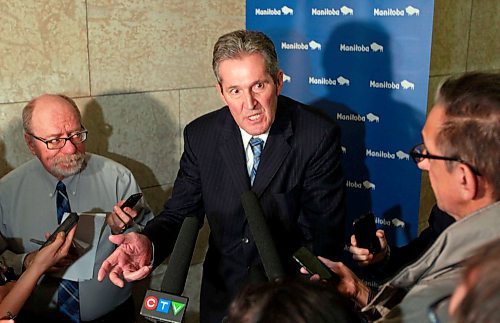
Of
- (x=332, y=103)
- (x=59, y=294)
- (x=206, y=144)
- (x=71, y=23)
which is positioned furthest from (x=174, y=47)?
(x=59, y=294)

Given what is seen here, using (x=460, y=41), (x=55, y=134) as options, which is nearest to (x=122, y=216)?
(x=55, y=134)

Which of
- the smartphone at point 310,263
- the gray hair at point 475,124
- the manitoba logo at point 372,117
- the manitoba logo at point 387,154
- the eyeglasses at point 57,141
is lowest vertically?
the manitoba logo at point 387,154

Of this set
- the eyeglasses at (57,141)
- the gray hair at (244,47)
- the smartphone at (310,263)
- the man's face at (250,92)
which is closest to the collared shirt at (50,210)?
the eyeglasses at (57,141)

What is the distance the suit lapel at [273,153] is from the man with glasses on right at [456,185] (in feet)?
2.42

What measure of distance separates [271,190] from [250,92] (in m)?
0.35

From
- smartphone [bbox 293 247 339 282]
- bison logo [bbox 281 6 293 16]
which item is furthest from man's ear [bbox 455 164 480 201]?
bison logo [bbox 281 6 293 16]

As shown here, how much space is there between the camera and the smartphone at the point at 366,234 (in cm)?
174

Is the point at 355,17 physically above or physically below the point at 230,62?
above

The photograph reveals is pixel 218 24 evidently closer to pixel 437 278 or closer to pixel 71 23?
pixel 71 23

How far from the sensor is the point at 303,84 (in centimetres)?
303

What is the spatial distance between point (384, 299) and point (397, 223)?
152cm

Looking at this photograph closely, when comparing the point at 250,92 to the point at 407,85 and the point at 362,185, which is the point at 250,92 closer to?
the point at 407,85

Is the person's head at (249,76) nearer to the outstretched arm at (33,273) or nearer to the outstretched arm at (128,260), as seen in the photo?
the outstretched arm at (128,260)

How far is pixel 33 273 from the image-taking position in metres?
1.98
